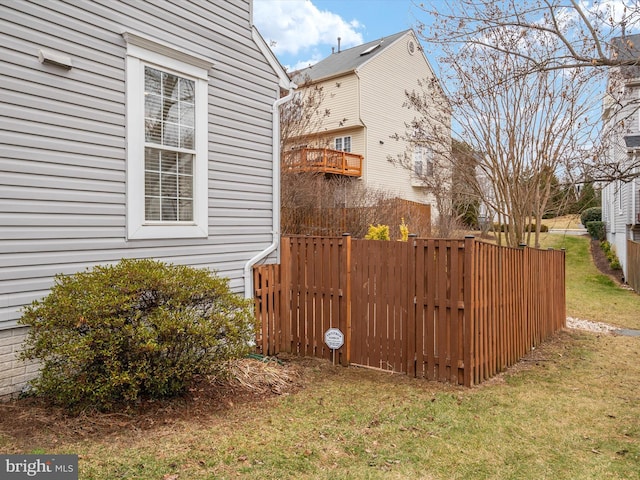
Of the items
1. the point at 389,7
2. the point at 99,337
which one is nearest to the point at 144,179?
the point at 99,337

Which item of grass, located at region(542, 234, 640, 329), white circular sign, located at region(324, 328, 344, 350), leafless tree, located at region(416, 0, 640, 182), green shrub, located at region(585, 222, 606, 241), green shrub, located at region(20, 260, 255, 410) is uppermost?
leafless tree, located at region(416, 0, 640, 182)

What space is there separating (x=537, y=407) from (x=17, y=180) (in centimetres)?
546

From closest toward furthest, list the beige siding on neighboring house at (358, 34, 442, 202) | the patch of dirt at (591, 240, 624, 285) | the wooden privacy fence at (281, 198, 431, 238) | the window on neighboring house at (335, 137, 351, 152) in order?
the wooden privacy fence at (281, 198, 431, 238), the patch of dirt at (591, 240, 624, 285), the beige siding on neighboring house at (358, 34, 442, 202), the window on neighboring house at (335, 137, 351, 152)

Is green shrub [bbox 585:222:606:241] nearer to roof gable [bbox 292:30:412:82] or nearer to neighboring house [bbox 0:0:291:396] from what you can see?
roof gable [bbox 292:30:412:82]

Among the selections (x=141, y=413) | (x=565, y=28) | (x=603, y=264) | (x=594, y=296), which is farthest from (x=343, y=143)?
(x=141, y=413)

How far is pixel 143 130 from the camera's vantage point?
5.17 meters

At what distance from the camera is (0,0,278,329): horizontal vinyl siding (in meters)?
4.13

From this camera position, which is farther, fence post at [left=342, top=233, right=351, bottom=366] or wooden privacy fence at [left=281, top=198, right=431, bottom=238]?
wooden privacy fence at [left=281, top=198, right=431, bottom=238]

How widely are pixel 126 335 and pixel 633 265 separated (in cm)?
1644

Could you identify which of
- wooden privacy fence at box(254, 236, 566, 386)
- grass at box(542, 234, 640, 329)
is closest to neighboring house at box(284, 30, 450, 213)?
grass at box(542, 234, 640, 329)

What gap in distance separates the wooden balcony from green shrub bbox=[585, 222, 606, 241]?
14.0 metres

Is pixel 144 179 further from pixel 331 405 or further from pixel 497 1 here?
pixel 497 1

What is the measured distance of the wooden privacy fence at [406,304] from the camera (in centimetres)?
530

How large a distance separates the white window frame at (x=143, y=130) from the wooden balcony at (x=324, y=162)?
759 centimetres
